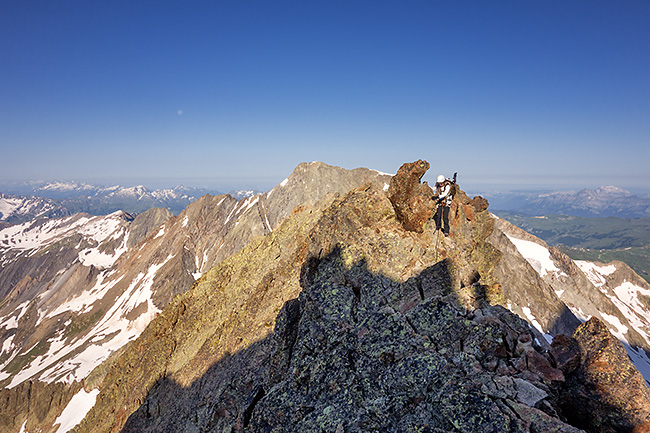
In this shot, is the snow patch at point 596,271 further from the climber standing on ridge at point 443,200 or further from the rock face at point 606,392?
the rock face at point 606,392

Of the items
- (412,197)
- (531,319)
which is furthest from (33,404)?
(531,319)

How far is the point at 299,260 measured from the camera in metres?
30.2

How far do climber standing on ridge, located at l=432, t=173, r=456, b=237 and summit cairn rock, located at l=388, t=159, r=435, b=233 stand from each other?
658mm

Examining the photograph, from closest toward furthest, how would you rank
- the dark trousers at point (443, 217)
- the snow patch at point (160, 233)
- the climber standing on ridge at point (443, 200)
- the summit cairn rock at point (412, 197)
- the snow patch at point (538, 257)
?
the climber standing on ridge at point (443, 200), the summit cairn rock at point (412, 197), the dark trousers at point (443, 217), the snow patch at point (538, 257), the snow patch at point (160, 233)

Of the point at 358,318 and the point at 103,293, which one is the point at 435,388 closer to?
the point at 358,318

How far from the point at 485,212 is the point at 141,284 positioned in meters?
175

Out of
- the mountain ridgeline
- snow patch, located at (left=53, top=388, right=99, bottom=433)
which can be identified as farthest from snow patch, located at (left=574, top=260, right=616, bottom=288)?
snow patch, located at (left=53, top=388, right=99, bottom=433)

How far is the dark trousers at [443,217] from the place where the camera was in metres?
24.0

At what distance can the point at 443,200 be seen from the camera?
77.2 ft

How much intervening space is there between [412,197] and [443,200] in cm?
245

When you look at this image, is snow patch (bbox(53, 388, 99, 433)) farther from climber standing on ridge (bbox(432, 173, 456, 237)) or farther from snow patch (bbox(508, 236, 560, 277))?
snow patch (bbox(508, 236, 560, 277))

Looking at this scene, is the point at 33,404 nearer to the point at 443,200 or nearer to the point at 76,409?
the point at 76,409

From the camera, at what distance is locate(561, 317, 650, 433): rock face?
10.3m

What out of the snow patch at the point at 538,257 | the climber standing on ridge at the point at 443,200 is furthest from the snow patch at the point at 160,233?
the climber standing on ridge at the point at 443,200
